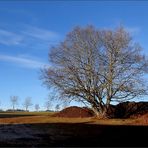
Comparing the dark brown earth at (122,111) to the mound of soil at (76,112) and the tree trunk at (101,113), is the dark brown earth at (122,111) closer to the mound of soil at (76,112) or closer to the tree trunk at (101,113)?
the mound of soil at (76,112)

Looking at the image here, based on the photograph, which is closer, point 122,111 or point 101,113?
point 101,113

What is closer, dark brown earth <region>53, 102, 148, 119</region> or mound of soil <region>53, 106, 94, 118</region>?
dark brown earth <region>53, 102, 148, 119</region>

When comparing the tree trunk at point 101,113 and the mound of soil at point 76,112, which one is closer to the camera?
the tree trunk at point 101,113

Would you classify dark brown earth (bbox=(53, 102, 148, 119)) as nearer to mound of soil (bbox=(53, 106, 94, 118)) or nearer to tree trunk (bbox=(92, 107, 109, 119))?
Result: mound of soil (bbox=(53, 106, 94, 118))

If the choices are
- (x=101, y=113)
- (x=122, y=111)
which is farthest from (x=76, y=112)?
(x=101, y=113)

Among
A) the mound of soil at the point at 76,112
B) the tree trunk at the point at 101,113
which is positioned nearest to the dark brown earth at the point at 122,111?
the mound of soil at the point at 76,112

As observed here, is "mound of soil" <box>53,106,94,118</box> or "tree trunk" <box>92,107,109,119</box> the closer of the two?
"tree trunk" <box>92,107,109,119</box>

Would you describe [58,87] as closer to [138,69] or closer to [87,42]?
[87,42]

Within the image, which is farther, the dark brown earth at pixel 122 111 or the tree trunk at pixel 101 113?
the dark brown earth at pixel 122 111

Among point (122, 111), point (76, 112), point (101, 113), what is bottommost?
point (101, 113)

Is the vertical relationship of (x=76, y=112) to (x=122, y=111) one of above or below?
above

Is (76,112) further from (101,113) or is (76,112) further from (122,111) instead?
(101,113)

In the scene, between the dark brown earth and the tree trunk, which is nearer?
the tree trunk

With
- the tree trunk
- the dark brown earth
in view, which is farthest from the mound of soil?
the tree trunk
